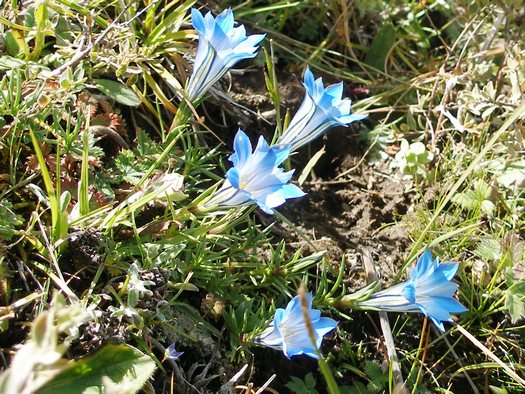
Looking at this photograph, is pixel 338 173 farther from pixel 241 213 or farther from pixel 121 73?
pixel 121 73

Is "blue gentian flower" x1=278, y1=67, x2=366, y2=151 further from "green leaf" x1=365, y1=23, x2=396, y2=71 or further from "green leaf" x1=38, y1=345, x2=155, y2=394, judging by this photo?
"green leaf" x1=365, y1=23, x2=396, y2=71

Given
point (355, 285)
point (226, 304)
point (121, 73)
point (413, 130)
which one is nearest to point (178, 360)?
point (226, 304)

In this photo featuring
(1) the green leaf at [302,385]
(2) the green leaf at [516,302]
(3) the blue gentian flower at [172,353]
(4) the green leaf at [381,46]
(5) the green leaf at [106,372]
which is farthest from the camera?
(4) the green leaf at [381,46]

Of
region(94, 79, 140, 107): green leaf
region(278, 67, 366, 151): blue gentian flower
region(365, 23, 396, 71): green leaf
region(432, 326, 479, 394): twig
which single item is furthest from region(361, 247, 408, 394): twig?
region(365, 23, 396, 71): green leaf

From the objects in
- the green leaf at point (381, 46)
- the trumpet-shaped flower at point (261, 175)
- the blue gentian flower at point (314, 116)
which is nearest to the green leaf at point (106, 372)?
the trumpet-shaped flower at point (261, 175)

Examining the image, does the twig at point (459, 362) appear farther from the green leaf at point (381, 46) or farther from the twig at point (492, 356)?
the green leaf at point (381, 46)

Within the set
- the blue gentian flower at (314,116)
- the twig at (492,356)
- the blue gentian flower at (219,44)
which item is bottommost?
the twig at (492,356)

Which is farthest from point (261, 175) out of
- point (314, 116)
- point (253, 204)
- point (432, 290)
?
point (432, 290)

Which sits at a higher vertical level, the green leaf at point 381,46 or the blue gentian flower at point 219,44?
the blue gentian flower at point 219,44

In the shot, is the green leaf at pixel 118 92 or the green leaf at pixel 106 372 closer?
the green leaf at pixel 106 372
